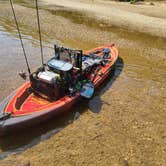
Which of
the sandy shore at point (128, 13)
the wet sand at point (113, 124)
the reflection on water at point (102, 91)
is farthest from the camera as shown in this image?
the sandy shore at point (128, 13)

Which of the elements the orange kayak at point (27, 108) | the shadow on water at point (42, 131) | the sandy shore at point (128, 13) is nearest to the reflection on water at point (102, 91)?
the shadow on water at point (42, 131)

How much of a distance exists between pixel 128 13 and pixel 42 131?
951 inches

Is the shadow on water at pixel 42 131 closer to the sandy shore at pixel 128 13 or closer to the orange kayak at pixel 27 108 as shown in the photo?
the orange kayak at pixel 27 108

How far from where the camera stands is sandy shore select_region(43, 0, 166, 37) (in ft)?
78.5

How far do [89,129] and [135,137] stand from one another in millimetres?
1871

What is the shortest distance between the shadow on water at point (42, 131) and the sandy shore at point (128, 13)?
1386 centimetres

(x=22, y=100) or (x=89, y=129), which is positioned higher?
(x=22, y=100)

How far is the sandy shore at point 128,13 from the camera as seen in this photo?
2392 centimetres

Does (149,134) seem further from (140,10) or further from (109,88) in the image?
(140,10)

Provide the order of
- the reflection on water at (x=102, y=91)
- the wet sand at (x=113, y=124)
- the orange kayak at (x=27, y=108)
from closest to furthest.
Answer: the wet sand at (x=113, y=124) → the orange kayak at (x=27, y=108) → the reflection on water at (x=102, y=91)

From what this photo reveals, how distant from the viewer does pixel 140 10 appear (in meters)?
31.6

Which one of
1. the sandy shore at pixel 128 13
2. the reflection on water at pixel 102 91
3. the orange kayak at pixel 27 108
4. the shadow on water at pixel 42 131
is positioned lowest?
the sandy shore at pixel 128 13

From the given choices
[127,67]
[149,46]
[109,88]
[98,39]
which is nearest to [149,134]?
[109,88]

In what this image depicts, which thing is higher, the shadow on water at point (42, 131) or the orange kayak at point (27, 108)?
the orange kayak at point (27, 108)
